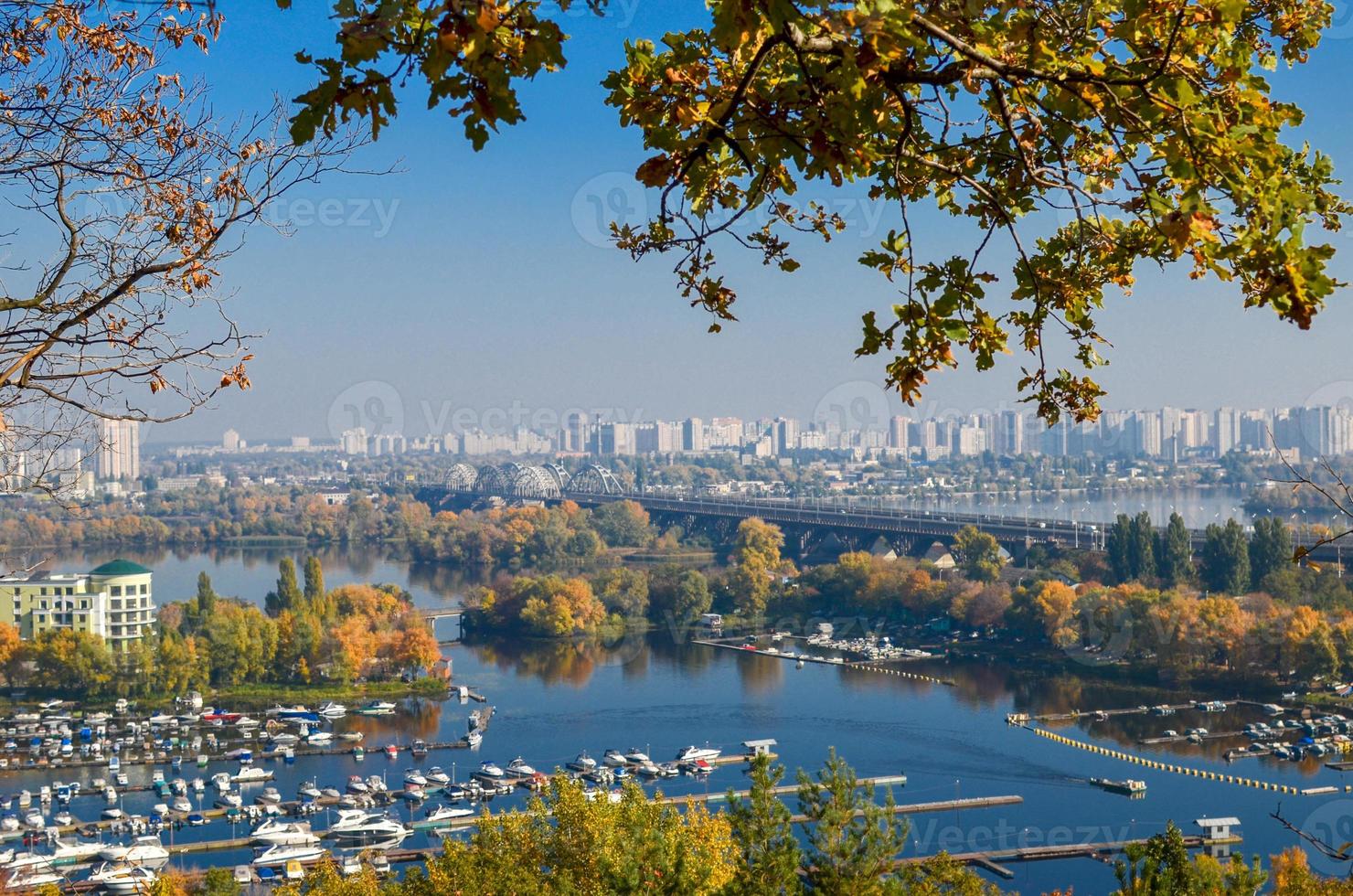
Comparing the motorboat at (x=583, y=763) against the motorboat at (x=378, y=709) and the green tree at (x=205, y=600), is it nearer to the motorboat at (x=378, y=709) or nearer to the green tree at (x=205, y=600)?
the motorboat at (x=378, y=709)

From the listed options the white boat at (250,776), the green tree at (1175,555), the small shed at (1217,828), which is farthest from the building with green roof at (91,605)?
the green tree at (1175,555)

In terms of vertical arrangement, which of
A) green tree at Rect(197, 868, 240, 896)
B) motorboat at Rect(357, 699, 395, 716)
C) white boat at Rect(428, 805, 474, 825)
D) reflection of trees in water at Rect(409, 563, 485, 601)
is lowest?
white boat at Rect(428, 805, 474, 825)

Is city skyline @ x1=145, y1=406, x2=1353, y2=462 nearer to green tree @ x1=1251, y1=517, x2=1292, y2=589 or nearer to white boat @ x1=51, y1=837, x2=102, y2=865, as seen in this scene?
green tree @ x1=1251, y1=517, x2=1292, y2=589

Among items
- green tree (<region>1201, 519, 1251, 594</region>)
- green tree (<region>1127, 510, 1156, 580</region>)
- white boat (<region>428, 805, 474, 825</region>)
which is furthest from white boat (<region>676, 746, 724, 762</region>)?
green tree (<region>1127, 510, 1156, 580</region>)

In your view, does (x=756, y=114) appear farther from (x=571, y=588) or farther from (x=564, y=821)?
(x=571, y=588)

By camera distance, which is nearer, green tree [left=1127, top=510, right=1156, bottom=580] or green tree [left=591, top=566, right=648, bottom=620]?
green tree [left=1127, top=510, right=1156, bottom=580]

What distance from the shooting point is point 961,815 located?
7.00 meters

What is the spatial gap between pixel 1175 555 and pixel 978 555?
2.40 metres

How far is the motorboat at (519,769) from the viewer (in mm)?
7820

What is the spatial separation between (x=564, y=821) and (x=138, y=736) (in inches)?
267

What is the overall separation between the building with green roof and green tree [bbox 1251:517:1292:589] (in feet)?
32.6

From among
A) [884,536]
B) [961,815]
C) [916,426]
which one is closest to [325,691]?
[961,815]

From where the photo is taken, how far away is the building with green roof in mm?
11133

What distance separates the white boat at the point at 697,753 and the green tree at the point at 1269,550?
614cm
